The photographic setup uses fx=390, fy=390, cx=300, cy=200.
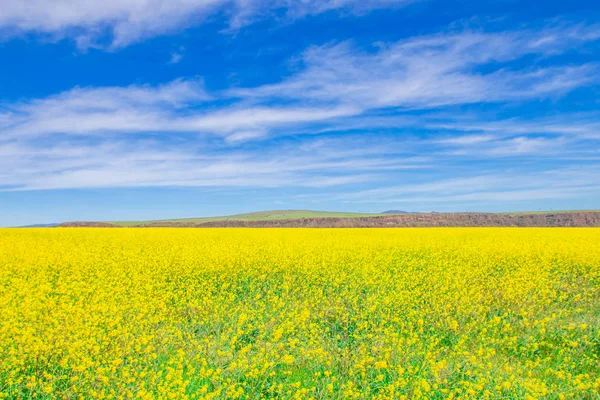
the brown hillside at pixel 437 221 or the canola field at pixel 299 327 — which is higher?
the brown hillside at pixel 437 221

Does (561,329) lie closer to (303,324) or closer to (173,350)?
(303,324)

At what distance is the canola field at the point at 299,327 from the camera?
5.46m

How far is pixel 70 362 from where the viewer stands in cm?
601

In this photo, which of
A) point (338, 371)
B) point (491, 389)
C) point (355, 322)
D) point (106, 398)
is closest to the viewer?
point (106, 398)

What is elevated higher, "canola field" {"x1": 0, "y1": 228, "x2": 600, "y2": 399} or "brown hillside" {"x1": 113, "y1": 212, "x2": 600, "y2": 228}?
Result: "brown hillside" {"x1": 113, "y1": 212, "x2": 600, "y2": 228}

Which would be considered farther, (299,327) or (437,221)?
(437,221)

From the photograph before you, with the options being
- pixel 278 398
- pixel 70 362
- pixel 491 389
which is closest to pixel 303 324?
pixel 278 398

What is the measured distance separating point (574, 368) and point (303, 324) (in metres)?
4.78

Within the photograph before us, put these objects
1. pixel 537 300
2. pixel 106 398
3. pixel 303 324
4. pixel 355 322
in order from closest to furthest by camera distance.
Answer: pixel 106 398, pixel 303 324, pixel 355 322, pixel 537 300

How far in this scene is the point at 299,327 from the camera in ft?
25.0

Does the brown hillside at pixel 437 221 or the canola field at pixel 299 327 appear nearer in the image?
the canola field at pixel 299 327

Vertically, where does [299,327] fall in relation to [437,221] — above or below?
below

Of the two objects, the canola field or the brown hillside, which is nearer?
the canola field

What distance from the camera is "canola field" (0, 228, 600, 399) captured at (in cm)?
546
